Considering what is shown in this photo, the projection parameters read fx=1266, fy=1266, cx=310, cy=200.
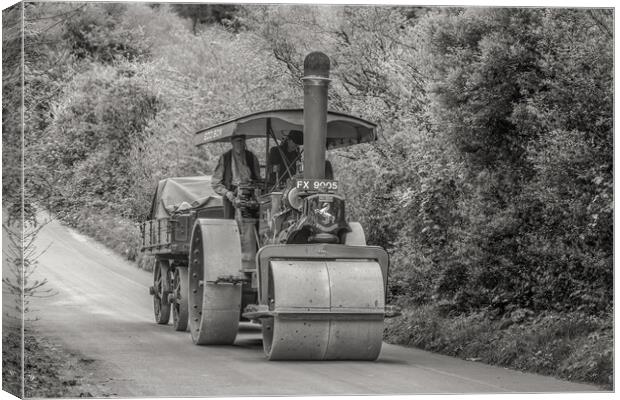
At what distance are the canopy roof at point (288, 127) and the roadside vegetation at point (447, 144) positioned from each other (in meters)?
1.05

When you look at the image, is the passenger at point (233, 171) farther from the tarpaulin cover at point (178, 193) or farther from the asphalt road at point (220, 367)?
the tarpaulin cover at point (178, 193)

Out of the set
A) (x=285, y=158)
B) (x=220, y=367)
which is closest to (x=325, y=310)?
(x=220, y=367)

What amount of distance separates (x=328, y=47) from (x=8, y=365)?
414 inches

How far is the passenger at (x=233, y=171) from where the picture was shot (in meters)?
14.7

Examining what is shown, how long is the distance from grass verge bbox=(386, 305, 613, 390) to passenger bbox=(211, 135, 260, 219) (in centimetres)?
270

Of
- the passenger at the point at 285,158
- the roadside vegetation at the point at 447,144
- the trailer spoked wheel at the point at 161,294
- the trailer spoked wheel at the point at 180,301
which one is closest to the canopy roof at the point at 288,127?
the passenger at the point at 285,158

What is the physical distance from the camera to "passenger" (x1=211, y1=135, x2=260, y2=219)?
14680mm

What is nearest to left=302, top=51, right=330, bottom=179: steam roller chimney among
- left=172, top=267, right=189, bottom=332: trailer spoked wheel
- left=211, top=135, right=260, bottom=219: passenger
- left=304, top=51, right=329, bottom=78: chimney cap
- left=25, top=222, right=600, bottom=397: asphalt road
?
left=304, top=51, right=329, bottom=78: chimney cap

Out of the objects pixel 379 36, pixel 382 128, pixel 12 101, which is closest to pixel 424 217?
pixel 382 128

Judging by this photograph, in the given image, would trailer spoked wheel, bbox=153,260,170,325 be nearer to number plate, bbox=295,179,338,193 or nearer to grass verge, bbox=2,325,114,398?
number plate, bbox=295,179,338,193

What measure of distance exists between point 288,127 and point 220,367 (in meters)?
3.02

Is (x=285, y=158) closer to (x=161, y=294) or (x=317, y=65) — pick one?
(x=317, y=65)

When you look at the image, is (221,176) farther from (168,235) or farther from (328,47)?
(328,47)

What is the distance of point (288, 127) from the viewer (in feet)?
46.2
